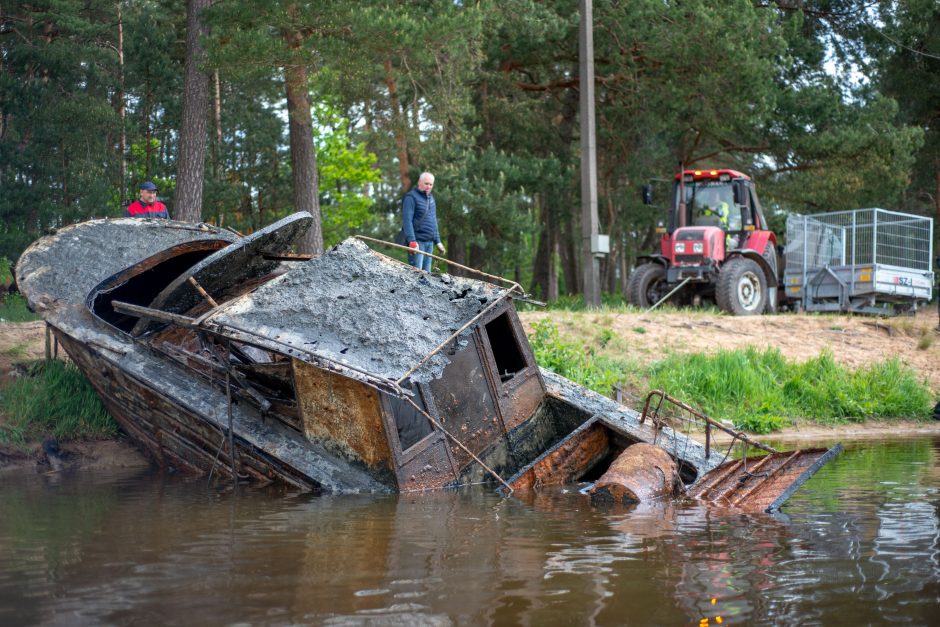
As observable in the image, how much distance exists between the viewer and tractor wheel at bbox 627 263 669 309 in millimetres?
19047

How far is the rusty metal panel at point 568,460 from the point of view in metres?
8.65

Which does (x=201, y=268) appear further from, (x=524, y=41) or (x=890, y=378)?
(x=524, y=41)

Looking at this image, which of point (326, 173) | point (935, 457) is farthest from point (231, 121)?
point (935, 457)

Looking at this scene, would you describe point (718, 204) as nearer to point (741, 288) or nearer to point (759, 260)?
point (759, 260)

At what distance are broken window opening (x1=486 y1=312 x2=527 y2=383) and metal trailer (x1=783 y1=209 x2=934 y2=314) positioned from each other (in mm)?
13481

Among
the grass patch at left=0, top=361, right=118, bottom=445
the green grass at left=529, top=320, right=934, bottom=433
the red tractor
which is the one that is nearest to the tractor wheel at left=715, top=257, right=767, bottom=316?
the red tractor

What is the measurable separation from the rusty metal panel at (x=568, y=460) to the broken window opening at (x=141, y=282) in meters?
4.50

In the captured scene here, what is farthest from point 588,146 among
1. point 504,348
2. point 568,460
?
point 568,460

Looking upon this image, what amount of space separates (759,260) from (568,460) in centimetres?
1169

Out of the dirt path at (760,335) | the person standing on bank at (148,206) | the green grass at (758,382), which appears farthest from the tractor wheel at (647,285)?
the person standing on bank at (148,206)

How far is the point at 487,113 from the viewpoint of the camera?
26094mm

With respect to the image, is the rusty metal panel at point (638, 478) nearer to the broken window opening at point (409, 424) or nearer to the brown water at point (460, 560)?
the brown water at point (460, 560)

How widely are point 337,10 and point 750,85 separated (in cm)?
1083

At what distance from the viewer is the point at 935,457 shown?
1058cm
